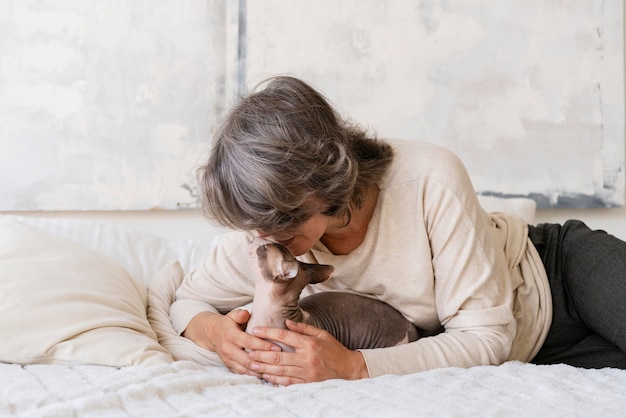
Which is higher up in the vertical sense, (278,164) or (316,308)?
(278,164)

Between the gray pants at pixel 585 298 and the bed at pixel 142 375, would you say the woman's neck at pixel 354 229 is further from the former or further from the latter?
the gray pants at pixel 585 298

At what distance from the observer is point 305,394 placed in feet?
3.49

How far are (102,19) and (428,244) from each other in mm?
1487

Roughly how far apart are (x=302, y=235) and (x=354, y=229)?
199 mm

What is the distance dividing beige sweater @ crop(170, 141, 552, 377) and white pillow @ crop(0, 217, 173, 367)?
0.17 metres

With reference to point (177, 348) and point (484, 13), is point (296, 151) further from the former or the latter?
point (484, 13)

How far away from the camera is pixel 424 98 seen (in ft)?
8.03

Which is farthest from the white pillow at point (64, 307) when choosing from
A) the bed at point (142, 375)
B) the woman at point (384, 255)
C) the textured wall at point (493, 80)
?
the textured wall at point (493, 80)

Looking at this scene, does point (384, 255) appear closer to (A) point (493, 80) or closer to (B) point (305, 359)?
(B) point (305, 359)

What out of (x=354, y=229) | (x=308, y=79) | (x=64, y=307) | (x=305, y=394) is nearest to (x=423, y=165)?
(x=354, y=229)

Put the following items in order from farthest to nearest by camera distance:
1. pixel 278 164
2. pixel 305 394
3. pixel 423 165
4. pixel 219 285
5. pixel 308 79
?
pixel 308 79 < pixel 219 285 < pixel 423 165 < pixel 278 164 < pixel 305 394

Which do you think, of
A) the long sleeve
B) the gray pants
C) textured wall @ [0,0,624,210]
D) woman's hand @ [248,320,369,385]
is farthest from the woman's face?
textured wall @ [0,0,624,210]

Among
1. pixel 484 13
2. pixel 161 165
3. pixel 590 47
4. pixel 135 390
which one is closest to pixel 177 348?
pixel 135 390

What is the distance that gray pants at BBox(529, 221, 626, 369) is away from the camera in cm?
141
